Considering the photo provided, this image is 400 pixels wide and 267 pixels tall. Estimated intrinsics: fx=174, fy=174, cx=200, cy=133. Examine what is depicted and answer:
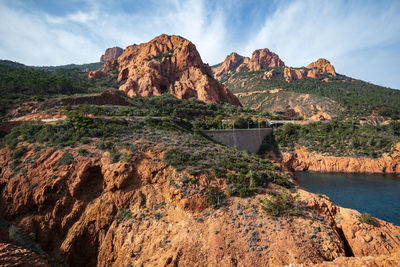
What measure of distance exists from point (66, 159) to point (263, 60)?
151m

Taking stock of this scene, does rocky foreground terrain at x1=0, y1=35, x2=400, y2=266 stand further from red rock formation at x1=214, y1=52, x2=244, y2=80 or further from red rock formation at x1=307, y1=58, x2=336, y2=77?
red rock formation at x1=214, y1=52, x2=244, y2=80

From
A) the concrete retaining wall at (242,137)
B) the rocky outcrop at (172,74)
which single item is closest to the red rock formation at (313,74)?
the rocky outcrop at (172,74)

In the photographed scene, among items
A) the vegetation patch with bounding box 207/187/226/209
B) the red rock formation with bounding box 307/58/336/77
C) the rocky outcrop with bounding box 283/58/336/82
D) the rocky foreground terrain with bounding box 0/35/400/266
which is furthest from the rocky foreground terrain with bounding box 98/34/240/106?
the red rock formation with bounding box 307/58/336/77

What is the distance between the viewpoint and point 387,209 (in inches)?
827

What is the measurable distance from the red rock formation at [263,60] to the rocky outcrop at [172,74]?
2899 inches

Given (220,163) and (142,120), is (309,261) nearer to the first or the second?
(220,163)

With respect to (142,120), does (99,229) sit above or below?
below

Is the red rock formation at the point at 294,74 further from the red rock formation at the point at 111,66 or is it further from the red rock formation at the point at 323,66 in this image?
the red rock formation at the point at 111,66

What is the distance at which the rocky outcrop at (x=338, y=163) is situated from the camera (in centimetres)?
3278

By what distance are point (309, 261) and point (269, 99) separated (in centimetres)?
9366

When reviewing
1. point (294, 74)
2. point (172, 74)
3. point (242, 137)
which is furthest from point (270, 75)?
point (242, 137)

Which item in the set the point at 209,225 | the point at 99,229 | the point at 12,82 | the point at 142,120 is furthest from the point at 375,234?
the point at 12,82

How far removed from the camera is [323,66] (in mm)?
116062

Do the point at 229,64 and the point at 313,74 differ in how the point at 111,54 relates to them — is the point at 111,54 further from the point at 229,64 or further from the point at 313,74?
the point at 313,74
